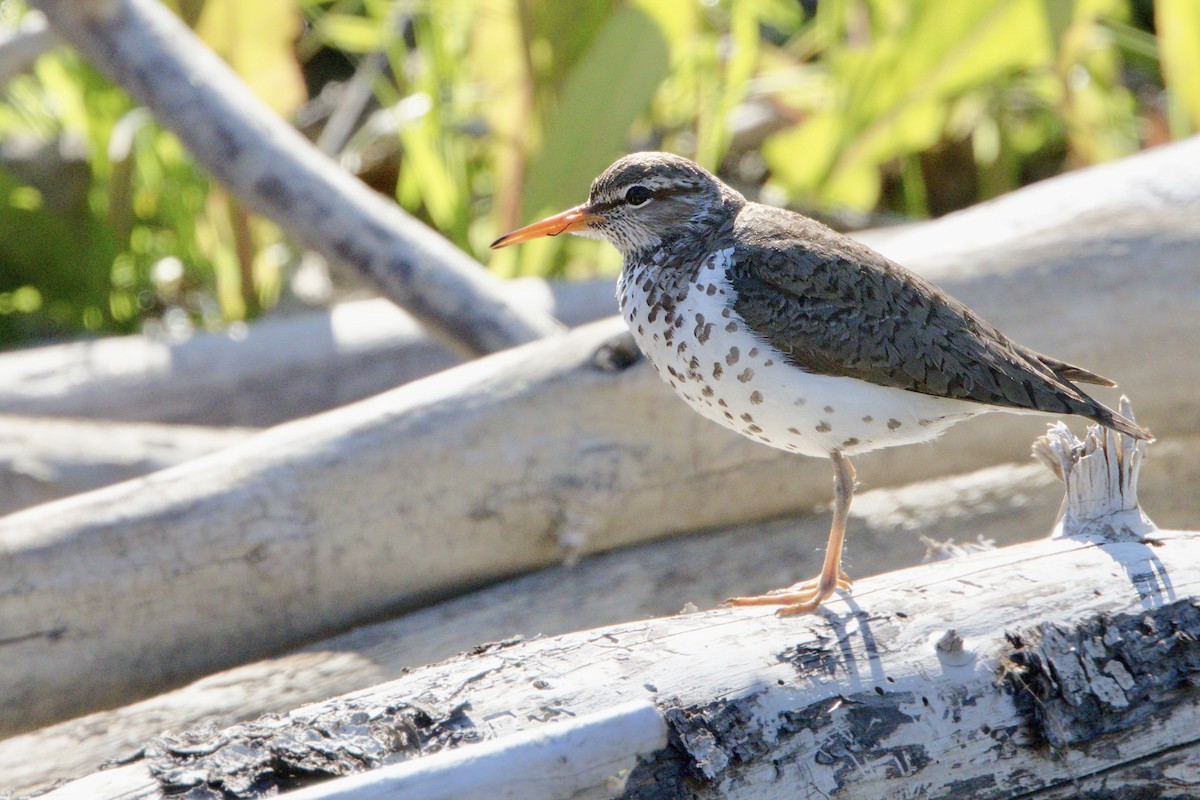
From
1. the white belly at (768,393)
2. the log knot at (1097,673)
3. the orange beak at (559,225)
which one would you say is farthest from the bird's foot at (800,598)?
the orange beak at (559,225)

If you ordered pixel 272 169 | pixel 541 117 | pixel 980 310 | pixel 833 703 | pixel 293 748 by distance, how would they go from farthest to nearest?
pixel 541 117 < pixel 272 169 < pixel 980 310 < pixel 833 703 < pixel 293 748

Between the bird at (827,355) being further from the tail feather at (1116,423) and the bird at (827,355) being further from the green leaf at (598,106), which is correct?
the green leaf at (598,106)

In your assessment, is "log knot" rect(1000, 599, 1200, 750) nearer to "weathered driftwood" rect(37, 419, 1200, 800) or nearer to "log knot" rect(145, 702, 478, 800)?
"weathered driftwood" rect(37, 419, 1200, 800)

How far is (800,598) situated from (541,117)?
3.47 meters

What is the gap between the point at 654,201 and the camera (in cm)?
321

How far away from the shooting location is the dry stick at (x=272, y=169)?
178 inches

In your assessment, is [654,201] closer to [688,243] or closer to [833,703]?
[688,243]

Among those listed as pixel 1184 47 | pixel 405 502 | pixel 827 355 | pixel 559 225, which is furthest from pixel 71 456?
pixel 1184 47

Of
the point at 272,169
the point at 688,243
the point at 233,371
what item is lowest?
the point at 688,243

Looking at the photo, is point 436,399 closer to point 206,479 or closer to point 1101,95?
point 206,479

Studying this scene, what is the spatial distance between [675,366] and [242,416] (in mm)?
2622

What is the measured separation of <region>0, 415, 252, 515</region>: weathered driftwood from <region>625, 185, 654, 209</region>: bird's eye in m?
2.08

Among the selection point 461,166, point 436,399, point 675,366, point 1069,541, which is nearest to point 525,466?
point 436,399

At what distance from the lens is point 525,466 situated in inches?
147
